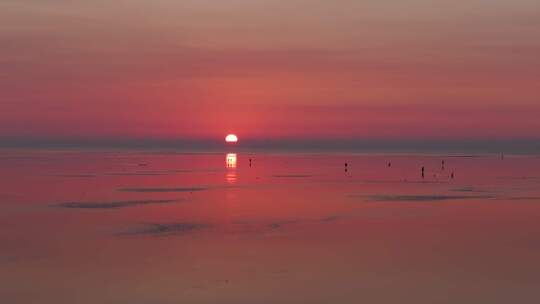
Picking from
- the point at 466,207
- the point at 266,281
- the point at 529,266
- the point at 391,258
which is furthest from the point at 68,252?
the point at 466,207

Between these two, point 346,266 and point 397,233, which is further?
point 397,233

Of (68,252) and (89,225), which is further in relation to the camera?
(89,225)

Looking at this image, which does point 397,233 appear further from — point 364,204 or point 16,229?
point 16,229

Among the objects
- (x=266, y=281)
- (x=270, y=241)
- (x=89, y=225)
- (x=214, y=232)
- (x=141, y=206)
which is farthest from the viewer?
(x=141, y=206)

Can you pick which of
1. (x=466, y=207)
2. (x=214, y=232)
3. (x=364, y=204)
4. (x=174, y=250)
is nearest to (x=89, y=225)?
(x=214, y=232)

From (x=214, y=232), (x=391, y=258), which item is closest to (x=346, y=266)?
(x=391, y=258)

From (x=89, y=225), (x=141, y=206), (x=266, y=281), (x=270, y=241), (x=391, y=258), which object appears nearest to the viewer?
(x=266, y=281)

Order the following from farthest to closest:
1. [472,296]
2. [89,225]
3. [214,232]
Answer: [89,225], [214,232], [472,296]

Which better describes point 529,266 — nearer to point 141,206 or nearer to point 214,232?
point 214,232

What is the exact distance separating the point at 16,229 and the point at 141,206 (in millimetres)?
10389

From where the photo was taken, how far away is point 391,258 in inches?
833

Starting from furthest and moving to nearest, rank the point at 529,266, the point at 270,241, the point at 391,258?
the point at 270,241 < the point at 391,258 < the point at 529,266

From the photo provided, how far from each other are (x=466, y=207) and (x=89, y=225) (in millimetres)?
20087

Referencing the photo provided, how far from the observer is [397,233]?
87.4 feet
